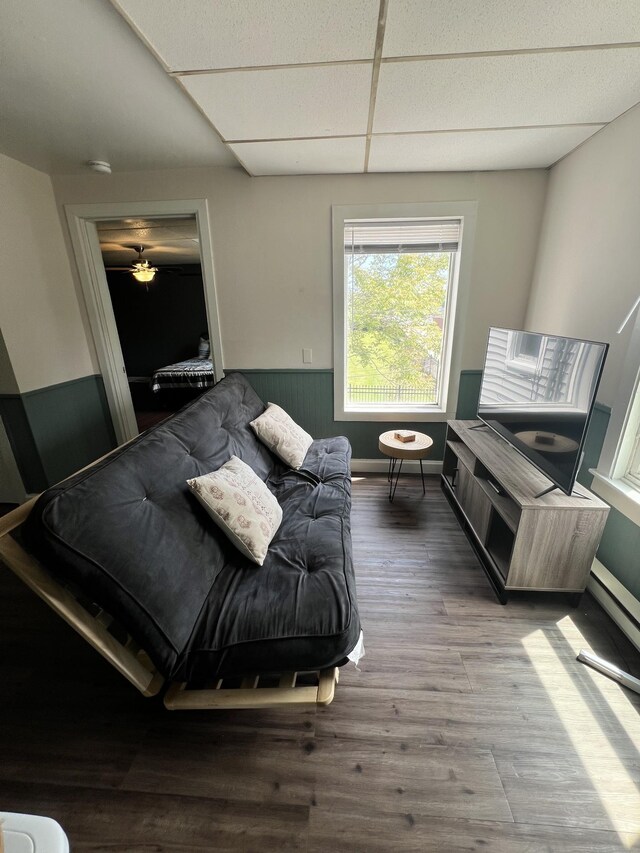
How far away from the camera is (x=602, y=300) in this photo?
180 cm

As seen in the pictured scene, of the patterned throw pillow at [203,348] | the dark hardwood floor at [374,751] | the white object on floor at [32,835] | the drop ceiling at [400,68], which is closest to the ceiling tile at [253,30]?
the drop ceiling at [400,68]

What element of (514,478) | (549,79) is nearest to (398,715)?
(514,478)

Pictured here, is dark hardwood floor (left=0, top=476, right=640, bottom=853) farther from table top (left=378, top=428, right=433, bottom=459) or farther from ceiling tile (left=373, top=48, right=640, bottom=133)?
ceiling tile (left=373, top=48, right=640, bottom=133)

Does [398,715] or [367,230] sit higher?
[367,230]

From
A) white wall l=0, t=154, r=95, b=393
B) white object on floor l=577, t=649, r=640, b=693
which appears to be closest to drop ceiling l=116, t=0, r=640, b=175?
white wall l=0, t=154, r=95, b=393

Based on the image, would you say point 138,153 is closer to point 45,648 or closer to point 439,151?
point 439,151

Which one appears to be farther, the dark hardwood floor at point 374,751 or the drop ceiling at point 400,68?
the drop ceiling at point 400,68

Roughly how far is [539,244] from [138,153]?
2834mm

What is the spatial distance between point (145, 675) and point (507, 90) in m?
2.75

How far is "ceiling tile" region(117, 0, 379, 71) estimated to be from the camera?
1.06m

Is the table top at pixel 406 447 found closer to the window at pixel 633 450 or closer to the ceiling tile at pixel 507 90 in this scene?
the window at pixel 633 450

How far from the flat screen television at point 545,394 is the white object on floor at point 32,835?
192 cm

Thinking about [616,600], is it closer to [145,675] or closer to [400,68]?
[145,675]

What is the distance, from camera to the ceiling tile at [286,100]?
4.48ft
